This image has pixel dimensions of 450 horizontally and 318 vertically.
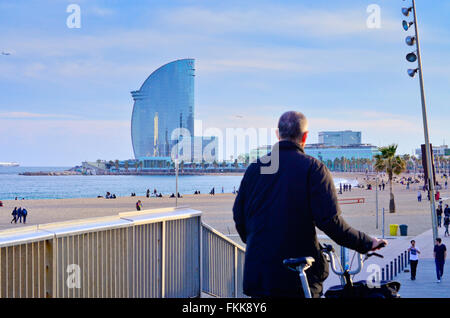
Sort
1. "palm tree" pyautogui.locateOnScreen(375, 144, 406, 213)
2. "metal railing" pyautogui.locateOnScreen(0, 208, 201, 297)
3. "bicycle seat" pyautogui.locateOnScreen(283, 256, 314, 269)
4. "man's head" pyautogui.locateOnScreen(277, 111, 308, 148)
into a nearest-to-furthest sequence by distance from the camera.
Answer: "bicycle seat" pyautogui.locateOnScreen(283, 256, 314, 269), "man's head" pyautogui.locateOnScreen(277, 111, 308, 148), "metal railing" pyautogui.locateOnScreen(0, 208, 201, 297), "palm tree" pyautogui.locateOnScreen(375, 144, 406, 213)

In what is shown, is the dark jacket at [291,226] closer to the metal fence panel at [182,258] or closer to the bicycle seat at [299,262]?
the bicycle seat at [299,262]

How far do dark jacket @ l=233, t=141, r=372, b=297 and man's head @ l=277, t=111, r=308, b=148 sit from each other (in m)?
0.14

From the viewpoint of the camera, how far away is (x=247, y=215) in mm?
2793

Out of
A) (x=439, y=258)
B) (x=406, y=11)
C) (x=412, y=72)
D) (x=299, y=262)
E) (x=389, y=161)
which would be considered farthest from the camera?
(x=389, y=161)

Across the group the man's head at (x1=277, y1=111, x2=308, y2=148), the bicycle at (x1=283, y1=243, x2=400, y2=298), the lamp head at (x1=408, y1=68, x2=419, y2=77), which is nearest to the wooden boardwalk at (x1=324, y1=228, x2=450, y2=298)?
the lamp head at (x1=408, y1=68, x2=419, y2=77)

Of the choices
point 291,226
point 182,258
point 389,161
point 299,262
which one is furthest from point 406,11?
point 389,161

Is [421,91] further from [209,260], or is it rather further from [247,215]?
[247,215]

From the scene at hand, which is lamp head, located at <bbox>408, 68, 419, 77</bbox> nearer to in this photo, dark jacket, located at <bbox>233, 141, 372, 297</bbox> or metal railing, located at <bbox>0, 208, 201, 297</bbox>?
metal railing, located at <bbox>0, 208, 201, 297</bbox>

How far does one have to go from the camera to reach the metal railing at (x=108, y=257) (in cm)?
362

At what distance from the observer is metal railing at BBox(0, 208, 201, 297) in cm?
362

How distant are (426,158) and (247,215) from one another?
1306cm

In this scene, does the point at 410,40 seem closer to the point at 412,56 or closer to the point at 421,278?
the point at 412,56

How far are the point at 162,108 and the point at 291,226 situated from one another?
16550 cm

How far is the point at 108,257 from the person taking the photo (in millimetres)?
4277
